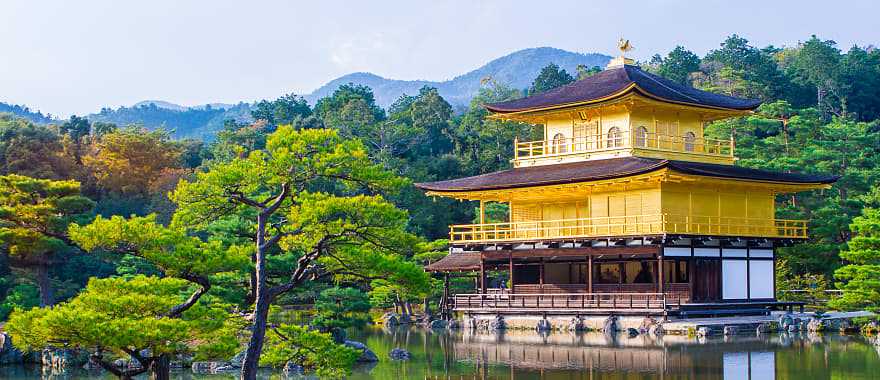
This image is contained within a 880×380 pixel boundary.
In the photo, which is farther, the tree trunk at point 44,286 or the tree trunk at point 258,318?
the tree trunk at point 44,286

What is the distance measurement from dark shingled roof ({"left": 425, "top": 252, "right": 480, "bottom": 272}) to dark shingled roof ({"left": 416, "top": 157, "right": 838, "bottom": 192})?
2610 millimetres

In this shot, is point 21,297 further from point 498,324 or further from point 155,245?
point 155,245

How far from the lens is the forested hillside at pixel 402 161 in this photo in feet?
60.3

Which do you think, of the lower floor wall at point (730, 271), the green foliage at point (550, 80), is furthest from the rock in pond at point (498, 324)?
the green foliage at point (550, 80)

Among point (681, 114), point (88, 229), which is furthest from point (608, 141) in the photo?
point (88, 229)

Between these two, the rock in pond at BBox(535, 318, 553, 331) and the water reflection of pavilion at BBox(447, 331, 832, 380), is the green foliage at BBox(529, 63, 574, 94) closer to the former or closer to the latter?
the rock in pond at BBox(535, 318, 553, 331)

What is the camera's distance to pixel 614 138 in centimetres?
3662

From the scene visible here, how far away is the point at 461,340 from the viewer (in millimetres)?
31578

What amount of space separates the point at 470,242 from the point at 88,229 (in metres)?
22.1

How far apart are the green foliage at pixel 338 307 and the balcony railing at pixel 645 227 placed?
7.91 metres

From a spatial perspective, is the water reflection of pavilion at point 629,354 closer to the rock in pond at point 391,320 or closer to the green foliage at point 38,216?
the rock in pond at point 391,320

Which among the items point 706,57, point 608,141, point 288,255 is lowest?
point 288,255

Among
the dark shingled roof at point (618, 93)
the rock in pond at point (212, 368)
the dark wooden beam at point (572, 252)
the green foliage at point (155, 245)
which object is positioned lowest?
the rock in pond at point (212, 368)

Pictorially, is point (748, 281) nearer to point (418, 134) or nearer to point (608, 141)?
point (608, 141)
